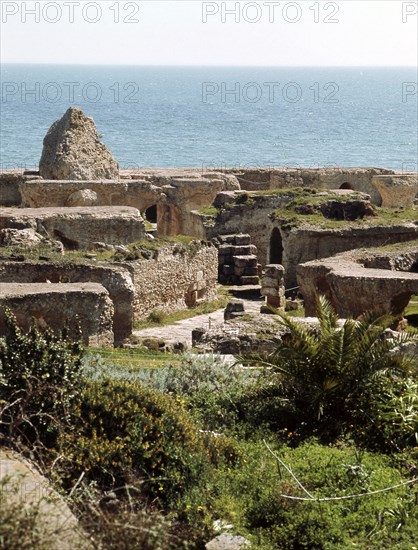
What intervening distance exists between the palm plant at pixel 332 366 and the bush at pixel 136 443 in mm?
1891

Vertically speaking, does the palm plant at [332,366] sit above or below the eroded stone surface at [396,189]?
below

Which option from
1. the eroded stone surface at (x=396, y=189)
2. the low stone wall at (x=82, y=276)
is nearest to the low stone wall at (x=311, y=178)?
the eroded stone surface at (x=396, y=189)

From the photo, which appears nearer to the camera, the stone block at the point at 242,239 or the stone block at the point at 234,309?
the stone block at the point at 234,309

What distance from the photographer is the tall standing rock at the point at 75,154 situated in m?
33.5

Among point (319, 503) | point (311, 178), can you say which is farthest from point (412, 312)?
point (311, 178)

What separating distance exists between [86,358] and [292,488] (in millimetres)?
4586

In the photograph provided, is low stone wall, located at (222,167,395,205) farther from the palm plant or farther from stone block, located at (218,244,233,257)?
the palm plant

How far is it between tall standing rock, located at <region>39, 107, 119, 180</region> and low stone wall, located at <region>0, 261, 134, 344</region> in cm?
1238

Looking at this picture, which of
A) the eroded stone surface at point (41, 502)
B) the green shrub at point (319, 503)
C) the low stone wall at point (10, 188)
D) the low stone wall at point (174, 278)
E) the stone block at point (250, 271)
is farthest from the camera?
the low stone wall at point (10, 188)

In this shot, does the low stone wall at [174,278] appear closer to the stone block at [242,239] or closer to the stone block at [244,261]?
the stone block at [244,261]

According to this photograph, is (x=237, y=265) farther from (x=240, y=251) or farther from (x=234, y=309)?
(x=234, y=309)

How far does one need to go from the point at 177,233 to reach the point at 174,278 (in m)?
9.48

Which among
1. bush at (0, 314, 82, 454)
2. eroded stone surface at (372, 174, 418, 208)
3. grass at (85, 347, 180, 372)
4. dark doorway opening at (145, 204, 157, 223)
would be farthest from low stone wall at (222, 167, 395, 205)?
bush at (0, 314, 82, 454)

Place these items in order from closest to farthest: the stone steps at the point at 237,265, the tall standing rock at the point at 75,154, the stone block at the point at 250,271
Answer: the stone steps at the point at 237,265, the stone block at the point at 250,271, the tall standing rock at the point at 75,154
